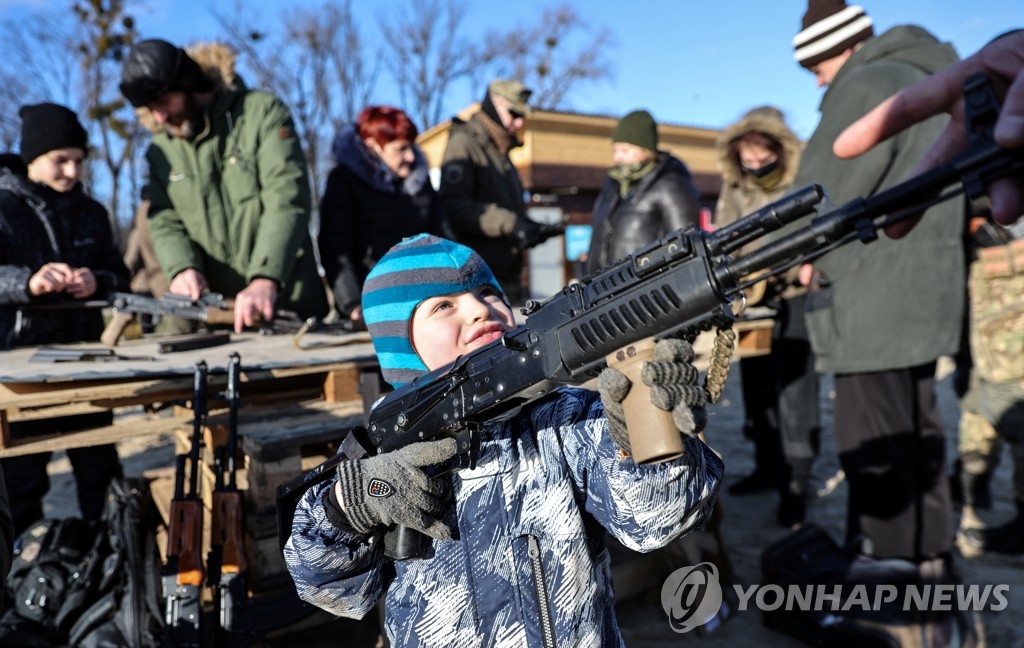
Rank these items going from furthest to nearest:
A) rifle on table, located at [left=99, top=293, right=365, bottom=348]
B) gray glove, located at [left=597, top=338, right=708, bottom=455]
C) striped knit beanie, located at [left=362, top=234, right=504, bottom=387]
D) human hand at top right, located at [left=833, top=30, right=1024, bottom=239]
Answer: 1. rifle on table, located at [left=99, top=293, right=365, bottom=348]
2. striped knit beanie, located at [left=362, top=234, right=504, bottom=387]
3. human hand at top right, located at [left=833, top=30, right=1024, bottom=239]
4. gray glove, located at [left=597, top=338, right=708, bottom=455]

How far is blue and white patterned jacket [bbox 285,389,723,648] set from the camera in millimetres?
1598

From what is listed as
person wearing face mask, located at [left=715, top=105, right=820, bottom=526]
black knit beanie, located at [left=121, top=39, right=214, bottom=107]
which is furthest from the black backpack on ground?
person wearing face mask, located at [left=715, top=105, right=820, bottom=526]

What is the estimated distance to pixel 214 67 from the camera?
3896 mm

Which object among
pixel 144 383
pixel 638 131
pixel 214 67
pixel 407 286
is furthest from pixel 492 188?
pixel 407 286

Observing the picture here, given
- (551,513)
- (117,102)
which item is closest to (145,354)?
(551,513)

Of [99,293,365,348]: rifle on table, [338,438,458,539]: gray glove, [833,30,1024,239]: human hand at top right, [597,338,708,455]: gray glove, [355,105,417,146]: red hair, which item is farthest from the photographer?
[355,105,417,146]: red hair

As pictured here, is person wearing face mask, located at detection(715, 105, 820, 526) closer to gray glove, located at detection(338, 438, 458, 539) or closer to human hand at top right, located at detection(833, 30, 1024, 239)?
human hand at top right, located at detection(833, 30, 1024, 239)

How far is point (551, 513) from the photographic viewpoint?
1687 millimetres

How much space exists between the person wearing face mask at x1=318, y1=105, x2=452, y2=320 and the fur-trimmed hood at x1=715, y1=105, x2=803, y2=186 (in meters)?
2.46

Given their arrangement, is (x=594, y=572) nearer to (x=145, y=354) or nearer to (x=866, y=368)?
(x=866, y=368)

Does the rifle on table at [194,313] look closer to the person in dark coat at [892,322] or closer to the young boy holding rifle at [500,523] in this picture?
the young boy holding rifle at [500,523]

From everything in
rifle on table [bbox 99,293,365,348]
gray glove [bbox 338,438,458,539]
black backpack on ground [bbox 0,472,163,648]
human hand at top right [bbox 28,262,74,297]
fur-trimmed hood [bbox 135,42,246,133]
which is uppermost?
fur-trimmed hood [bbox 135,42,246,133]

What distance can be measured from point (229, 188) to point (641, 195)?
9.46ft

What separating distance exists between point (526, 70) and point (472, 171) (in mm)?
22627
